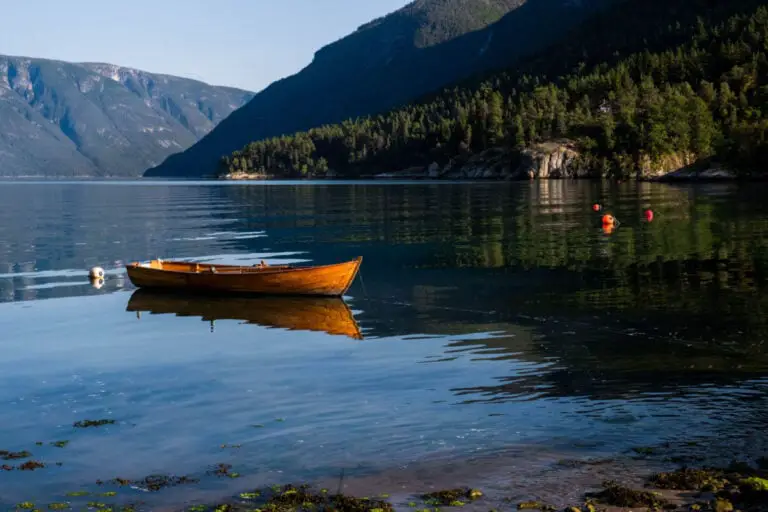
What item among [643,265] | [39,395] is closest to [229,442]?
[39,395]

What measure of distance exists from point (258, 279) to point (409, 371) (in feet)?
62.0

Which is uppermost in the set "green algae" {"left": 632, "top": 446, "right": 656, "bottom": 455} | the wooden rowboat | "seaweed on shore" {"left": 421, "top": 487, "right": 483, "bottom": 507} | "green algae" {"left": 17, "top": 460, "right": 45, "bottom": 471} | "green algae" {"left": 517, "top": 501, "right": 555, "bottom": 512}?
the wooden rowboat

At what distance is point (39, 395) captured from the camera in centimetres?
2673

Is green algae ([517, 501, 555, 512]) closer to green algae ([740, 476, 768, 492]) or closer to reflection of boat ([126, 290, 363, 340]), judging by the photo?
green algae ([740, 476, 768, 492])

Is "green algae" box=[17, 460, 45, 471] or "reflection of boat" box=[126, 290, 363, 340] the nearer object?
"green algae" box=[17, 460, 45, 471]

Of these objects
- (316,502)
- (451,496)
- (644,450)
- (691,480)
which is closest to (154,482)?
(316,502)

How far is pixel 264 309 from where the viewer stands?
4297 cm

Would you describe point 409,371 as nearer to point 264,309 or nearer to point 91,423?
point 91,423

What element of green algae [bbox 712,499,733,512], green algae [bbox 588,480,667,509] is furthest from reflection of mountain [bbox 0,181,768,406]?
green algae [bbox 712,499,733,512]

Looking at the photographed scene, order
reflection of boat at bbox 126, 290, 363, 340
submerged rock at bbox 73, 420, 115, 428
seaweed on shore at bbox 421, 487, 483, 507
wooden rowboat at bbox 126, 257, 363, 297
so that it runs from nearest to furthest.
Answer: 1. seaweed on shore at bbox 421, 487, 483, 507
2. submerged rock at bbox 73, 420, 115, 428
3. reflection of boat at bbox 126, 290, 363, 340
4. wooden rowboat at bbox 126, 257, 363, 297

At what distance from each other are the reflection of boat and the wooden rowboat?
1.78 ft

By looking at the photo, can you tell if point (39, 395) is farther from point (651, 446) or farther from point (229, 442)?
point (651, 446)

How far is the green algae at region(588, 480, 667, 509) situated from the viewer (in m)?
15.9

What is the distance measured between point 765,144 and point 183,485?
586 ft
